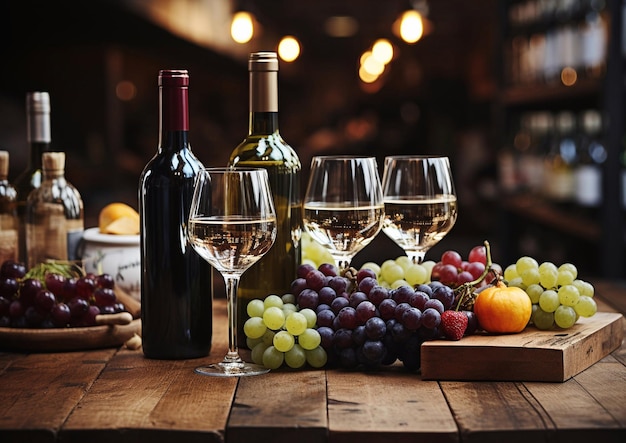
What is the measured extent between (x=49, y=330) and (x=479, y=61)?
26.7ft

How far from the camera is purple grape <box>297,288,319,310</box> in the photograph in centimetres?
113

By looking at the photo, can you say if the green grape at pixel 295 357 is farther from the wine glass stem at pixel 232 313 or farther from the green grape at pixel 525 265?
the green grape at pixel 525 265

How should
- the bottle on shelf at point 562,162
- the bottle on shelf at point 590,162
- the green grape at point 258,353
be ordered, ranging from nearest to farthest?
1. the green grape at point 258,353
2. the bottle on shelf at point 590,162
3. the bottle on shelf at point 562,162

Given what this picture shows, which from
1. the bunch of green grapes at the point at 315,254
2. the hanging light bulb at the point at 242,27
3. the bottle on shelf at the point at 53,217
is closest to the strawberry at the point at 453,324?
the bunch of green grapes at the point at 315,254

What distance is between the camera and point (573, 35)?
3484 mm

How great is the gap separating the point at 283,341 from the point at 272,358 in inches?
1.1

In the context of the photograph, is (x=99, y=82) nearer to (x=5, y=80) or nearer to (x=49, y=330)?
(x=5, y=80)

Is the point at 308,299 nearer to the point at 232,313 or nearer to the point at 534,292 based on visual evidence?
the point at 232,313

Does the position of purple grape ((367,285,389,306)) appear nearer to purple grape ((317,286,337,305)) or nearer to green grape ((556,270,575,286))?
purple grape ((317,286,337,305))

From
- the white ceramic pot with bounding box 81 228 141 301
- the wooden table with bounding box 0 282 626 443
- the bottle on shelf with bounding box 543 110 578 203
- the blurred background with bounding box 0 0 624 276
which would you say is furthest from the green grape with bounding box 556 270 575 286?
the bottle on shelf with bounding box 543 110 578 203

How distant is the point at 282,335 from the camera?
1.09 meters

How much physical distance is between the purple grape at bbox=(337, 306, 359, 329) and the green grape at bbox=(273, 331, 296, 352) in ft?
0.21

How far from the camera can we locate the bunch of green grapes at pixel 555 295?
1.15 meters

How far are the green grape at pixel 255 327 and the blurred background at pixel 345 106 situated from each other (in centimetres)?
213
